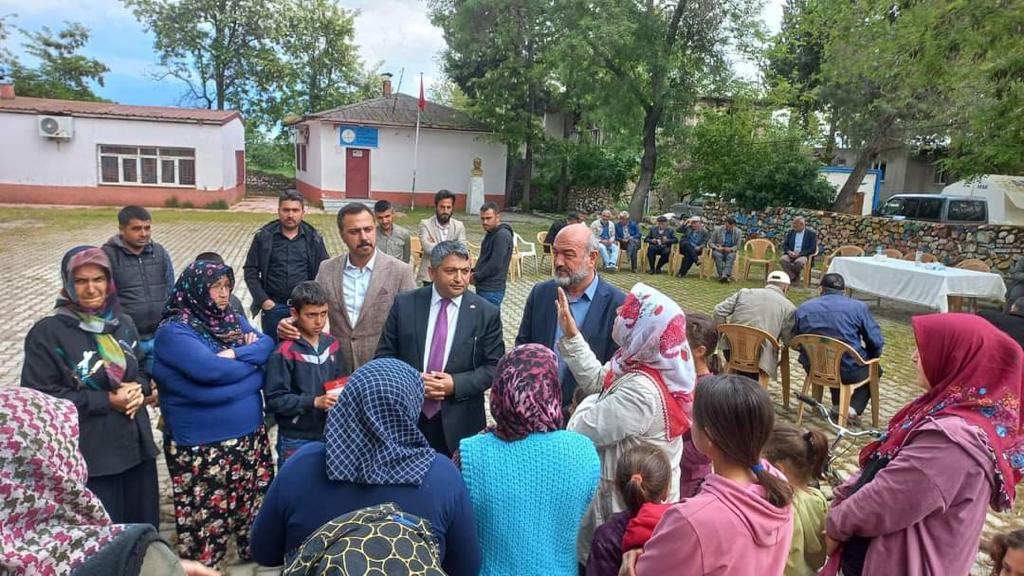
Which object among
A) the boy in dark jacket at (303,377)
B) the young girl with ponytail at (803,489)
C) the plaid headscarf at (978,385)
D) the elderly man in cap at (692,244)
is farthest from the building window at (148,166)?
the plaid headscarf at (978,385)

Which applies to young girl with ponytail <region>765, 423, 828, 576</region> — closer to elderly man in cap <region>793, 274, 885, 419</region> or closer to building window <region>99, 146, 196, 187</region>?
elderly man in cap <region>793, 274, 885, 419</region>

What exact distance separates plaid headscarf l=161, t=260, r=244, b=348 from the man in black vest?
1.51 meters

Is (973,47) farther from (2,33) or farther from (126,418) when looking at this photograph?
(2,33)

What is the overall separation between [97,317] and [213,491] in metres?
0.98

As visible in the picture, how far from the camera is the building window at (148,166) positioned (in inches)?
893

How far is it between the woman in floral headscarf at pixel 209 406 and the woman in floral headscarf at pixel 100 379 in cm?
13

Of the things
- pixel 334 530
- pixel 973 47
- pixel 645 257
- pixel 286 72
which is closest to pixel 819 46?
pixel 645 257

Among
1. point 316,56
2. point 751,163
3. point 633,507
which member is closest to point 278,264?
point 633,507

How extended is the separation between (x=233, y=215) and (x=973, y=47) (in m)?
20.3

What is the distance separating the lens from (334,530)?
4.55ft

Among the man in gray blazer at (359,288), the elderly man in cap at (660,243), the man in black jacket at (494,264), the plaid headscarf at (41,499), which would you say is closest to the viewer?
the plaid headscarf at (41,499)

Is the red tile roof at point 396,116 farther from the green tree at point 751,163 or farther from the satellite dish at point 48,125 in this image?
the green tree at point 751,163

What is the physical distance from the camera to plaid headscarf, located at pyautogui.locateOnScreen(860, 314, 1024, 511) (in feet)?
6.70

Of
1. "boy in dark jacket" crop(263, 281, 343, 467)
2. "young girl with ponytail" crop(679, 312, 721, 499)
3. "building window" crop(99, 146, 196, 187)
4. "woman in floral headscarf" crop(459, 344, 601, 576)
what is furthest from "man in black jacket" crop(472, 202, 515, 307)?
"building window" crop(99, 146, 196, 187)
